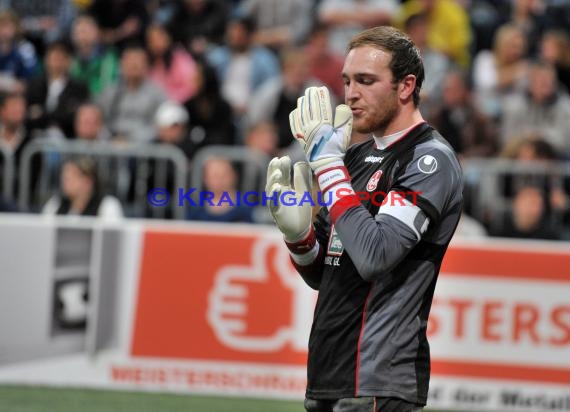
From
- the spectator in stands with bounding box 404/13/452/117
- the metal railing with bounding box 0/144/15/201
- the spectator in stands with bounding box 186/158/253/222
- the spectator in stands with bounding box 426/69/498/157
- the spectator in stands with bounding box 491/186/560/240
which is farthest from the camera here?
the spectator in stands with bounding box 404/13/452/117

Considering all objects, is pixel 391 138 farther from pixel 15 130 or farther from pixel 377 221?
pixel 15 130

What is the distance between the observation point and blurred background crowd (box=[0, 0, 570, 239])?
10492 mm

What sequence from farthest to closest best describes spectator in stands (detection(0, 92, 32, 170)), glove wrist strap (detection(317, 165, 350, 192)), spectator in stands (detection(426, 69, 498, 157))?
spectator in stands (detection(426, 69, 498, 157)) → spectator in stands (detection(0, 92, 32, 170)) → glove wrist strap (detection(317, 165, 350, 192))

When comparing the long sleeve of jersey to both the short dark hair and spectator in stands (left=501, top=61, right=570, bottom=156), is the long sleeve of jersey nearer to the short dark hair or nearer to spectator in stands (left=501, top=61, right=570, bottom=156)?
the short dark hair

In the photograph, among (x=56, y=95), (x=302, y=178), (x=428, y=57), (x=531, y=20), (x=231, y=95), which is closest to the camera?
(x=302, y=178)

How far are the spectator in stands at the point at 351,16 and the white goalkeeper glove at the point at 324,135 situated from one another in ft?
30.1

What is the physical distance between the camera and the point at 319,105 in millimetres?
3783

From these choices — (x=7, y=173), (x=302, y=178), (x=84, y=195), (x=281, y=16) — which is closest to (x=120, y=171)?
(x=84, y=195)

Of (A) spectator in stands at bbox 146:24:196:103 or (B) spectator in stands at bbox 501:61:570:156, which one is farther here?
(A) spectator in stands at bbox 146:24:196:103

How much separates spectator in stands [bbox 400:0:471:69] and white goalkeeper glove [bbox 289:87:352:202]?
9337mm

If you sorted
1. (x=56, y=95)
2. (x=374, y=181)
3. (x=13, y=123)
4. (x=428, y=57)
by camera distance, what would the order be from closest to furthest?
(x=374, y=181) → (x=13, y=123) → (x=56, y=95) → (x=428, y=57)

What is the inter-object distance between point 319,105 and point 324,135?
0.40 ft

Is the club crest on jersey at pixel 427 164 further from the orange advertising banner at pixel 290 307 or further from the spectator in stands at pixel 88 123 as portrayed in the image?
the spectator in stands at pixel 88 123

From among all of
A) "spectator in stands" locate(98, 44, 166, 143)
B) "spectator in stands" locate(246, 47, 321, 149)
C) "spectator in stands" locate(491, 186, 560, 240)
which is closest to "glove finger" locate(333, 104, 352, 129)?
"spectator in stands" locate(491, 186, 560, 240)
